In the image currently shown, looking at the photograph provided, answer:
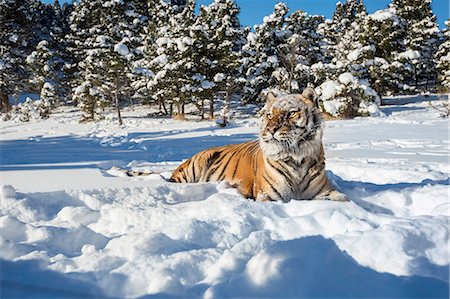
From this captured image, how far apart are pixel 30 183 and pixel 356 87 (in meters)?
16.6

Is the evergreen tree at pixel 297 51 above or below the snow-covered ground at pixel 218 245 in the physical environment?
above

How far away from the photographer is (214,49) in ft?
63.3

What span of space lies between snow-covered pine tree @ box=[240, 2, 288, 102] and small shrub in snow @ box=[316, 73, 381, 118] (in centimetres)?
472

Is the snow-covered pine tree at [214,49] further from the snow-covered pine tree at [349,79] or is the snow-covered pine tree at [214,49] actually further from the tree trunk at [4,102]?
the tree trunk at [4,102]

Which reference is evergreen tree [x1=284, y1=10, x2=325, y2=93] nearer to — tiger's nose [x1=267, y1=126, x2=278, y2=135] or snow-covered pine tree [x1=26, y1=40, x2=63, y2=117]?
snow-covered pine tree [x1=26, y1=40, x2=63, y2=117]

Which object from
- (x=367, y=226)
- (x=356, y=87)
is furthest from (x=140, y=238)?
(x=356, y=87)

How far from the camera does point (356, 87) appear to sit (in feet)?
57.1

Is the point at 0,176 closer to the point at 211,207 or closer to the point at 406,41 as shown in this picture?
the point at 211,207

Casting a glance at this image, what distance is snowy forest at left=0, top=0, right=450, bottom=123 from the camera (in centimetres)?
1831

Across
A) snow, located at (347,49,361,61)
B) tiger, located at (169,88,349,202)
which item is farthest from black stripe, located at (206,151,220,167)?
snow, located at (347,49,361,61)

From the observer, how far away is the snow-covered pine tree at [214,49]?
18.8 metres

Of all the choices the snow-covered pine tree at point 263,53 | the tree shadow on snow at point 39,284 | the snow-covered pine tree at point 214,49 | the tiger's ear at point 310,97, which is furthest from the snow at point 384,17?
the tree shadow on snow at point 39,284

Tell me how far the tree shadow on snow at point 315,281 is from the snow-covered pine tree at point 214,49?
17.4 meters

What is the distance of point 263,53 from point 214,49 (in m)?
3.82
